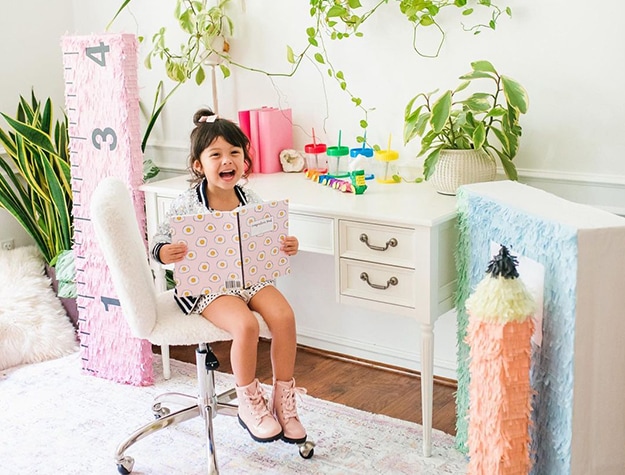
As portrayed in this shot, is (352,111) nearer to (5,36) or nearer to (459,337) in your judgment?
(459,337)

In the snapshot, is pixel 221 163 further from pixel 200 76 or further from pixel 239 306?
pixel 200 76

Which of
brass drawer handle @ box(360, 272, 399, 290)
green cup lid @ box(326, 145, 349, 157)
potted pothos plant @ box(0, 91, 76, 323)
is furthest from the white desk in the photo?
potted pothos plant @ box(0, 91, 76, 323)

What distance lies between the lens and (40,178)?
3359 millimetres

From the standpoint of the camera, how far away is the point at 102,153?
9.34 ft

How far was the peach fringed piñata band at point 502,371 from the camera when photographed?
1793 millimetres

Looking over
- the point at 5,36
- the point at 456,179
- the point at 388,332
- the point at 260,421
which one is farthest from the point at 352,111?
the point at 5,36

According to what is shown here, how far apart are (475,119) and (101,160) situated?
4.35 ft

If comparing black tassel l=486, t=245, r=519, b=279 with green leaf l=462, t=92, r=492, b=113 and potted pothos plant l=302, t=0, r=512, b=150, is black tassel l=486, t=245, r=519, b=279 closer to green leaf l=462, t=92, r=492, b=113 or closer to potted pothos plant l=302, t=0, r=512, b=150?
green leaf l=462, t=92, r=492, b=113

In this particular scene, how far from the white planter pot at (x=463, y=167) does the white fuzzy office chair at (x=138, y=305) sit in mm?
727

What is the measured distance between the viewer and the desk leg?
2.29 m

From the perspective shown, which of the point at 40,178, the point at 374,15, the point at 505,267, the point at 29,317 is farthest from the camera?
the point at 40,178

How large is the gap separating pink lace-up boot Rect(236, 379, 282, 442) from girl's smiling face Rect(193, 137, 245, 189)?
596mm

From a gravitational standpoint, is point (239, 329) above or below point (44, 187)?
below

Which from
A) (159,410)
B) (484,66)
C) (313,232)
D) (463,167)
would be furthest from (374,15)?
(159,410)
